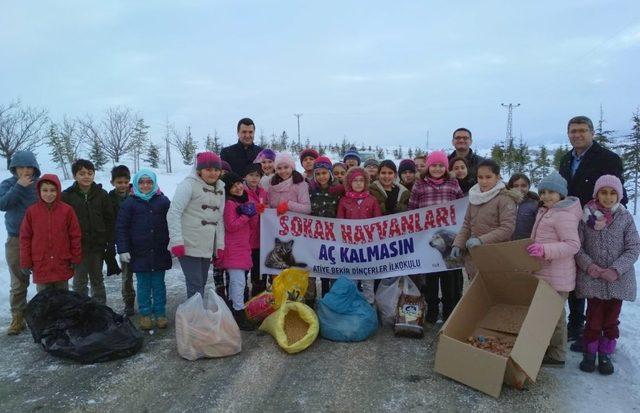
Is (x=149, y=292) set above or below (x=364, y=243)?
below

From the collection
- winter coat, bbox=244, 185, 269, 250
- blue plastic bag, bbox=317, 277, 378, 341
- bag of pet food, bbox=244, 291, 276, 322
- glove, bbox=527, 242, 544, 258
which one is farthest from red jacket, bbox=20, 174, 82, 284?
glove, bbox=527, 242, 544, 258

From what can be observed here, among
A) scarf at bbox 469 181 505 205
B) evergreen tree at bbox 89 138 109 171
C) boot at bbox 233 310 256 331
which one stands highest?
evergreen tree at bbox 89 138 109 171

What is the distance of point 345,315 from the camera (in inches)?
167

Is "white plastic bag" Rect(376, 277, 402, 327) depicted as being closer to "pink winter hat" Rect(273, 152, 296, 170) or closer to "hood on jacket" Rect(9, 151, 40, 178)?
"pink winter hat" Rect(273, 152, 296, 170)

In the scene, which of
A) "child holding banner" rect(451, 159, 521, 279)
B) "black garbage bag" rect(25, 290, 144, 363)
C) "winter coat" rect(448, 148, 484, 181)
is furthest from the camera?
"winter coat" rect(448, 148, 484, 181)

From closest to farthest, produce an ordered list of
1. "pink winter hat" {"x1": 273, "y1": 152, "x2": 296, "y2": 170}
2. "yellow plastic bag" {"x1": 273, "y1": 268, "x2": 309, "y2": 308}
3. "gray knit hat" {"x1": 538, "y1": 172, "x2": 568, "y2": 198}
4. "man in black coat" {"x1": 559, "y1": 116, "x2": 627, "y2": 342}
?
"gray knit hat" {"x1": 538, "y1": 172, "x2": 568, "y2": 198}, "man in black coat" {"x1": 559, "y1": 116, "x2": 627, "y2": 342}, "yellow plastic bag" {"x1": 273, "y1": 268, "x2": 309, "y2": 308}, "pink winter hat" {"x1": 273, "y1": 152, "x2": 296, "y2": 170}

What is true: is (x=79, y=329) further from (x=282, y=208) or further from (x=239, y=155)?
(x=239, y=155)

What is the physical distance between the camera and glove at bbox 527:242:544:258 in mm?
3420

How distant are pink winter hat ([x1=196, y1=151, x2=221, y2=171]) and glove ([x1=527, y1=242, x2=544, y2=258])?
3.13 m

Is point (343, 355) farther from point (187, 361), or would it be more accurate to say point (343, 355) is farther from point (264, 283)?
point (264, 283)

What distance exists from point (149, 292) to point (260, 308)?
1269 mm

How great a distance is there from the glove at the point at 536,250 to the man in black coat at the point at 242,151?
151 inches

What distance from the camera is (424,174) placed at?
487cm

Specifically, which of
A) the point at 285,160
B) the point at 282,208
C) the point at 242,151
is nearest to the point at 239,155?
the point at 242,151
